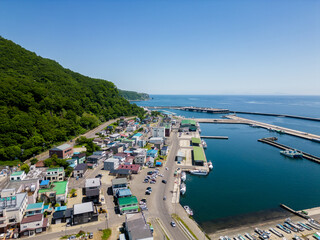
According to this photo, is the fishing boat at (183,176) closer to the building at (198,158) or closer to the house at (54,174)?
the building at (198,158)

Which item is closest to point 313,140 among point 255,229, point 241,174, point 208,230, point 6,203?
point 241,174

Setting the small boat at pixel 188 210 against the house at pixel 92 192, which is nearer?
the small boat at pixel 188 210

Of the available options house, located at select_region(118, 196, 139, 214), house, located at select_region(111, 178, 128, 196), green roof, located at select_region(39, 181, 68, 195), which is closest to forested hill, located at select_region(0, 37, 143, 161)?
green roof, located at select_region(39, 181, 68, 195)

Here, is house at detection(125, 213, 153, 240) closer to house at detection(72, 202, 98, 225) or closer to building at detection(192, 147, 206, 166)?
house at detection(72, 202, 98, 225)

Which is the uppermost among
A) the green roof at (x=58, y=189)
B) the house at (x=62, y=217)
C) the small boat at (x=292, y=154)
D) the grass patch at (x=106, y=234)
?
the green roof at (x=58, y=189)

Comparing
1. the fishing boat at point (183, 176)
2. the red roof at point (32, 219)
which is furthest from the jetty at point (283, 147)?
the red roof at point (32, 219)

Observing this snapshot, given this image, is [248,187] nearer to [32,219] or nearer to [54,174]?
[32,219]
